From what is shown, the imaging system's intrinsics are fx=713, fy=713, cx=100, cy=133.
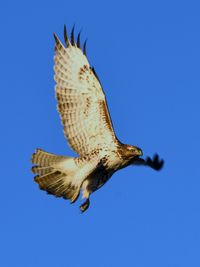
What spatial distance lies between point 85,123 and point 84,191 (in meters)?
1.14

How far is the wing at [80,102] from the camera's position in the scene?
1119cm

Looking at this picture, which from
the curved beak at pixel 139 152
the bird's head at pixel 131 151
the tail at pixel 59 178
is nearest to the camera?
the tail at pixel 59 178

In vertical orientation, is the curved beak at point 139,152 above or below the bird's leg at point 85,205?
above

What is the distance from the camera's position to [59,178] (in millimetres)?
10875

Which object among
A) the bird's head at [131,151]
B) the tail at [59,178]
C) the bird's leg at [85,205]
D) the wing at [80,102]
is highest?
the wing at [80,102]

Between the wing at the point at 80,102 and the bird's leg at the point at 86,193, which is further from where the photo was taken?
the wing at the point at 80,102

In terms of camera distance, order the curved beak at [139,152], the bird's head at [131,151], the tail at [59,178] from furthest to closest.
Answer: the curved beak at [139,152]
the bird's head at [131,151]
the tail at [59,178]

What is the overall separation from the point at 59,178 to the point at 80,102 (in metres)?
1.33

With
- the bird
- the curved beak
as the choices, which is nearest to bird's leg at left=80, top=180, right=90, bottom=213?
the bird

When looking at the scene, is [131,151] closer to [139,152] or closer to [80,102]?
[139,152]

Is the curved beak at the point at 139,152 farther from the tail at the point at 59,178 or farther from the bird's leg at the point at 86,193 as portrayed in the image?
the tail at the point at 59,178

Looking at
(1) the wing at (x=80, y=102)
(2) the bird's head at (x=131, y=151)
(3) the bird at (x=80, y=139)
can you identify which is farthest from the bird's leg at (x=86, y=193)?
(2) the bird's head at (x=131, y=151)

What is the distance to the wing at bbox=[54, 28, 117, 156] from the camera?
11.2 meters

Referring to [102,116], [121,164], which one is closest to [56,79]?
[102,116]
